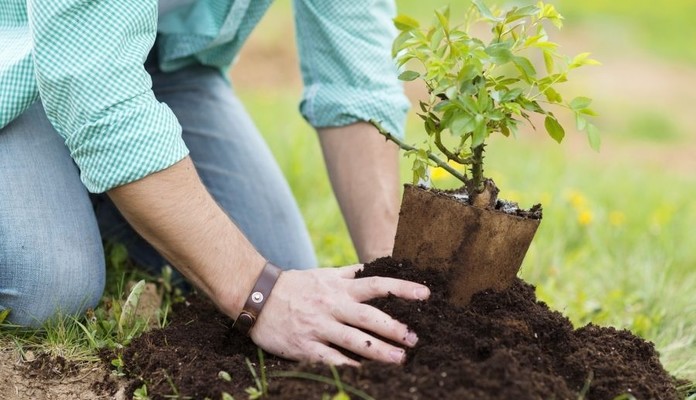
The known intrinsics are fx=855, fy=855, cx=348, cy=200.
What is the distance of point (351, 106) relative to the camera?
266 centimetres

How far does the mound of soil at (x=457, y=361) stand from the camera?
1.66 m

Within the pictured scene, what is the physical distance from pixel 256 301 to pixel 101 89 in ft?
1.94

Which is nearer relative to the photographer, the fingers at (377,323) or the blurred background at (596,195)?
the fingers at (377,323)

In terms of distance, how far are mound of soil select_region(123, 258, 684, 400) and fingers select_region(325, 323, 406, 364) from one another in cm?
3

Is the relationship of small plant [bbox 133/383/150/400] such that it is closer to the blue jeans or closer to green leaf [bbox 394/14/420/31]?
the blue jeans

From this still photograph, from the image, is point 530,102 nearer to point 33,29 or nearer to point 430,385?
point 430,385

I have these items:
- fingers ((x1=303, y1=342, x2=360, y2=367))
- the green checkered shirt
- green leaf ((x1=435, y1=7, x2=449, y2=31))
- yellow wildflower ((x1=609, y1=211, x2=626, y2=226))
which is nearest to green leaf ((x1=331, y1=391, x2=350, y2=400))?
fingers ((x1=303, y1=342, x2=360, y2=367))

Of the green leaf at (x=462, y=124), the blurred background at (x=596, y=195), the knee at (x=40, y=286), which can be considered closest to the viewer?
the green leaf at (x=462, y=124)

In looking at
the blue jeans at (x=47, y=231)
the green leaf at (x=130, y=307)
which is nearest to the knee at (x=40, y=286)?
the blue jeans at (x=47, y=231)

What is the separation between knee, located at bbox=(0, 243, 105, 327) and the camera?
2.22 m

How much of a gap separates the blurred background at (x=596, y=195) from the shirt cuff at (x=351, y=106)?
15.1 inches

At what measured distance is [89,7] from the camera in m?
1.91

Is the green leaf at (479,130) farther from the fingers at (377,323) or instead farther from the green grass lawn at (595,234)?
the green grass lawn at (595,234)

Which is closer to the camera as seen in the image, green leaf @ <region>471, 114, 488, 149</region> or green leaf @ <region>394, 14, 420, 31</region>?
green leaf @ <region>471, 114, 488, 149</region>
